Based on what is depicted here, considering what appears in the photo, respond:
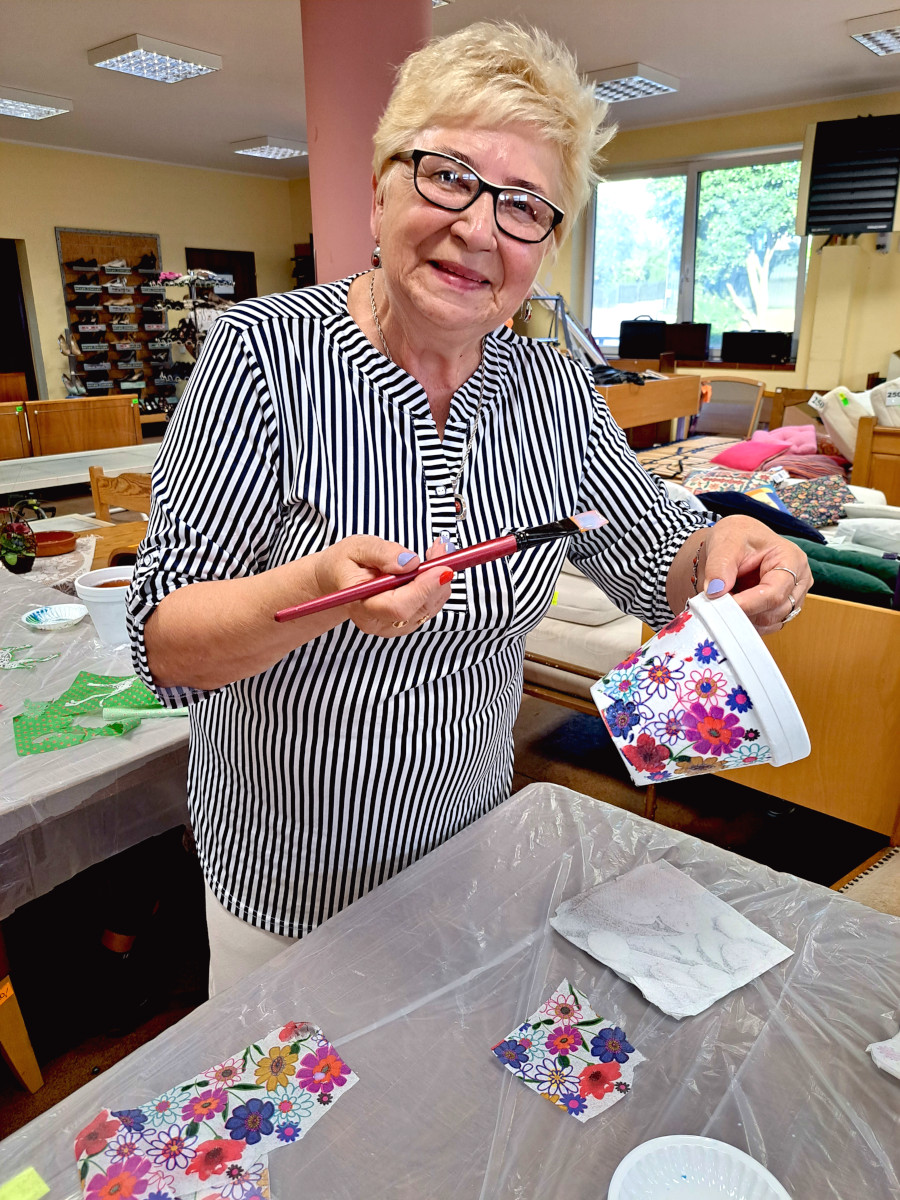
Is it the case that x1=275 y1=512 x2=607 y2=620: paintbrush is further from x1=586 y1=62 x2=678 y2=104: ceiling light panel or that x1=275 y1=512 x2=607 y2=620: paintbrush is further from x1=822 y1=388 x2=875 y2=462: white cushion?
x1=586 y1=62 x2=678 y2=104: ceiling light panel

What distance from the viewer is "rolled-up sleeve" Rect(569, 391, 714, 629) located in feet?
3.70

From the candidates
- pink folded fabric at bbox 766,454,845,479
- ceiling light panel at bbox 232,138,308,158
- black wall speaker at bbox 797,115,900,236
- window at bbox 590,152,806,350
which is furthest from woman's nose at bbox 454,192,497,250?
ceiling light panel at bbox 232,138,308,158

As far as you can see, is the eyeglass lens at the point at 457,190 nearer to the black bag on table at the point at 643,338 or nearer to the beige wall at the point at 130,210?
the black bag on table at the point at 643,338

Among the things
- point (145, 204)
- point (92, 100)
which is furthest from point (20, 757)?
point (145, 204)

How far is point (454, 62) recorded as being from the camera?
888 mm

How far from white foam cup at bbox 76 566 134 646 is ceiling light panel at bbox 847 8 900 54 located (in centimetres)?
570

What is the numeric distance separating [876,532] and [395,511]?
268 cm

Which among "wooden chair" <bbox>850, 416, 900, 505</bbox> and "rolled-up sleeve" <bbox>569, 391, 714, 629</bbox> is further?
"wooden chair" <bbox>850, 416, 900, 505</bbox>

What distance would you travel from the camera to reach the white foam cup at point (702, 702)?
79cm

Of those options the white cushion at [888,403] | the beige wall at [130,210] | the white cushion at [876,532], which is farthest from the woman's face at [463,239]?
the beige wall at [130,210]

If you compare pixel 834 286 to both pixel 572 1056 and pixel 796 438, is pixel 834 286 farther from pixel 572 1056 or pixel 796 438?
pixel 572 1056

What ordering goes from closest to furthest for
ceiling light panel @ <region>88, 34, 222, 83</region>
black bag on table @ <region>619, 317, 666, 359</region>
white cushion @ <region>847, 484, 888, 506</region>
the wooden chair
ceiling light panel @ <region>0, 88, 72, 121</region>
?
white cushion @ <region>847, 484, 888, 506</region>
the wooden chair
ceiling light panel @ <region>88, 34, 222, 83</region>
ceiling light panel @ <region>0, 88, 72, 121</region>
black bag on table @ <region>619, 317, 666, 359</region>

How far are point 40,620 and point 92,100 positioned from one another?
6.72 metres

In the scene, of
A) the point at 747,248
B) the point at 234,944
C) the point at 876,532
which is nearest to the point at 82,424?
the point at 876,532
